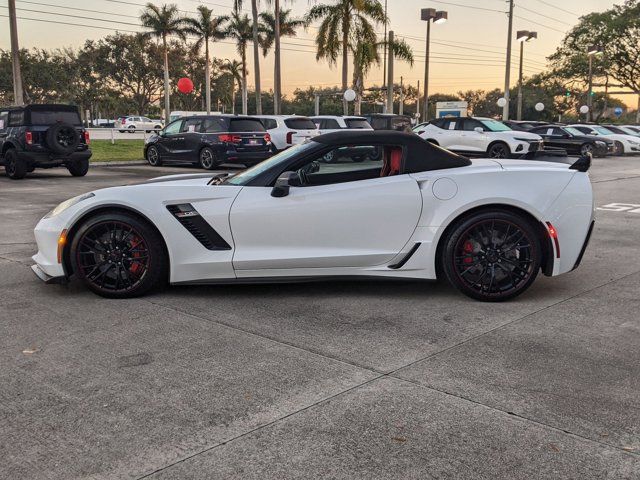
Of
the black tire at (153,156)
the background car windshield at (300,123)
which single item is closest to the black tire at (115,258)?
the background car windshield at (300,123)

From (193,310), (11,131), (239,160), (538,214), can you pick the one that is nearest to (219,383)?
(193,310)

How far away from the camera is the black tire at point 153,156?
21016 mm

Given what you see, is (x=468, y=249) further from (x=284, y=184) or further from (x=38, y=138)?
(x=38, y=138)

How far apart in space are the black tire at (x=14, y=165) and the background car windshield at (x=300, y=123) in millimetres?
8439

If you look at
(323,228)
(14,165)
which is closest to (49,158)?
(14,165)

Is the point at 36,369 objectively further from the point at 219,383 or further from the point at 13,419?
the point at 219,383

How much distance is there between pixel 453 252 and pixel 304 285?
139cm

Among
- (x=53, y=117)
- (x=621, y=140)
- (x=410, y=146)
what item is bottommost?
(x=621, y=140)

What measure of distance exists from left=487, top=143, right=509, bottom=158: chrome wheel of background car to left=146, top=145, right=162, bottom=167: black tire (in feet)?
36.7

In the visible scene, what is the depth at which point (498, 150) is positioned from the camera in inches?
864

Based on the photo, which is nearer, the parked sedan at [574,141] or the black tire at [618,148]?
the parked sedan at [574,141]

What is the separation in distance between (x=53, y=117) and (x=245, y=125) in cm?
555

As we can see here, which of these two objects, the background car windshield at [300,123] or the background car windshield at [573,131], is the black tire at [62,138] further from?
the background car windshield at [573,131]

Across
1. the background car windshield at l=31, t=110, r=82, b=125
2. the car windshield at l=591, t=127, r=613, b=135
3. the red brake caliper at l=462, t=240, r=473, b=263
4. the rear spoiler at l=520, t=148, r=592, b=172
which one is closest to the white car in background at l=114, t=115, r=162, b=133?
the car windshield at l=591, t=127, r=613, b=135
